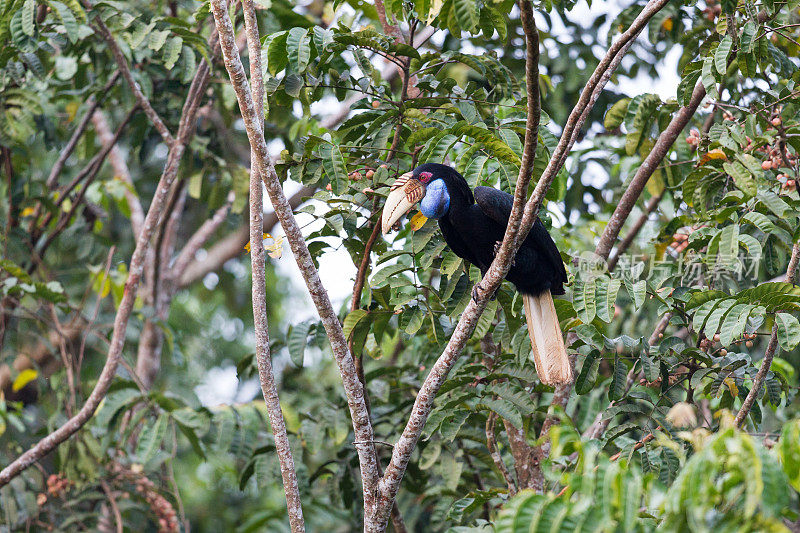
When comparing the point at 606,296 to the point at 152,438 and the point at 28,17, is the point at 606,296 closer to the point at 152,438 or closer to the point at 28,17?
the point at 152,438

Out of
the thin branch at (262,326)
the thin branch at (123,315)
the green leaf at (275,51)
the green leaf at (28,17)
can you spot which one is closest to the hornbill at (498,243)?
the thin branch at (262,326)

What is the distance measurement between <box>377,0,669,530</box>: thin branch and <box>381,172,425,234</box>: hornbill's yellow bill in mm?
403

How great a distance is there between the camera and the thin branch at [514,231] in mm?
2402

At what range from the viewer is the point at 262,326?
298 centimetres

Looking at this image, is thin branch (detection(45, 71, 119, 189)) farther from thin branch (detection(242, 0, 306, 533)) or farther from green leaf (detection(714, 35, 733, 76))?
green leaf (detection(714, 35, 733, 76))

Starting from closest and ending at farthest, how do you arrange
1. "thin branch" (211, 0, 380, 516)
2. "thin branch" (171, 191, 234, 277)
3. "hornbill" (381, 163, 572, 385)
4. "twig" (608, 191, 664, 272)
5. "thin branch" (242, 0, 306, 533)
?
"thin branch" (211, 0, 380, 516)
"thin branch" (242, 0, 306, 533)
"hornbill" (381, 163, 572, 385)
"twig" (608, 191, 664, 272)
"thin branch" (171, 191, 234, 277)

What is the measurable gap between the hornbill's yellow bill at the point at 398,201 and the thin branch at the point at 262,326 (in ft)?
1.48

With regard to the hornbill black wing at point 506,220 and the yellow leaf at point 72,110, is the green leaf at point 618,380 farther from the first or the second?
the yellow leaf at point 72,110

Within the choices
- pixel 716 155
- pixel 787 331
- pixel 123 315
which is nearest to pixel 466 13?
pixel 787 331

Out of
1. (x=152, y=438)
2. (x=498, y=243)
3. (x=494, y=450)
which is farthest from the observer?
(x=152, y=438)

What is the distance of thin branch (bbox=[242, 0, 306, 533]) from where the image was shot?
2875 millimetres

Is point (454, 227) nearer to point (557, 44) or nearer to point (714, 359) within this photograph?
point (714, 359)

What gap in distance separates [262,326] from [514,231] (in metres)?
0.99

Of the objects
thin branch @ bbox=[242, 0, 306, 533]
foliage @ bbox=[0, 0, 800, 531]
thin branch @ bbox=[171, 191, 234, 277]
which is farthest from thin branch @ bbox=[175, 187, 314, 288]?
thin branch @ bbox=[242, 0, 306, 533]
